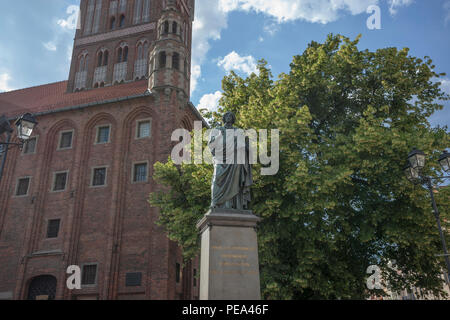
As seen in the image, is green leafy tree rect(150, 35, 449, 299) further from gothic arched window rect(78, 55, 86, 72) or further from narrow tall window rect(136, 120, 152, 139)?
gothic arched window rect(78, 55, 86, 72)

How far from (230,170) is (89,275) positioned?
15613mm

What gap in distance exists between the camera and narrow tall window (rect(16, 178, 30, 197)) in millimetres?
24141

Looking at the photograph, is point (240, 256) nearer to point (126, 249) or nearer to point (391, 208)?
point (391, 208)

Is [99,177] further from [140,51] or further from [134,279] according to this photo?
[140,51]

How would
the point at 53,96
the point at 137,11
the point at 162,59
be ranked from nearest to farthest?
the point at 162,59
the point at 53,96
the point at 137,11

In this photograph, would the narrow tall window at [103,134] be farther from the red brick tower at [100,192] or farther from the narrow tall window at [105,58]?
the narrow tall window at [105,58]

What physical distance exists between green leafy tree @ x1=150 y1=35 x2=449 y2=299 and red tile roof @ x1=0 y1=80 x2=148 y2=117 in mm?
13413

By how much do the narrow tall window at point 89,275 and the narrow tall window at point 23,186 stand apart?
752 cm

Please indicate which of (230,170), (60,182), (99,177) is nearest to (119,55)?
(60,182)

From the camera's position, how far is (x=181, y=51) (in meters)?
25.2

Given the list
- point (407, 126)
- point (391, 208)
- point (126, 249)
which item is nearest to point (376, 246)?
point (391, 208)

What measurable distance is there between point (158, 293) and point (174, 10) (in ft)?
63.8

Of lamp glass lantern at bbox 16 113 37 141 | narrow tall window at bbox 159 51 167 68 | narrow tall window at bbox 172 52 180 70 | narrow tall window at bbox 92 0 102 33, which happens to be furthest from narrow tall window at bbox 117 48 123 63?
lamp glass lantern at bbox 16 113 37 141

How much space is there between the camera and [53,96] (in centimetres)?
3016
